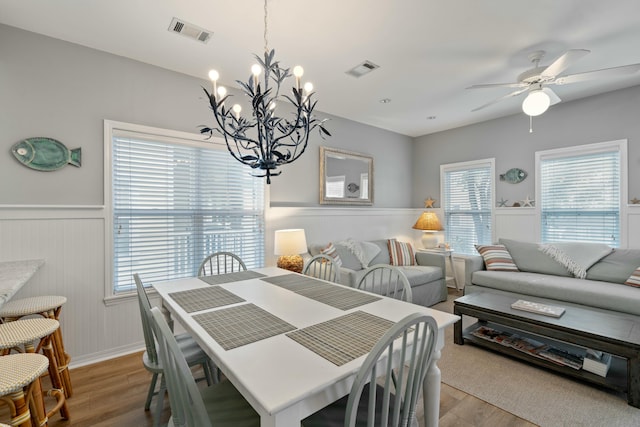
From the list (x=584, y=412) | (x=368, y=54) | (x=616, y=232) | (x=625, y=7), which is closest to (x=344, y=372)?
(x=584, y=412)

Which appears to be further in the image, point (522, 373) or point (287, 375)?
point (522, 373)

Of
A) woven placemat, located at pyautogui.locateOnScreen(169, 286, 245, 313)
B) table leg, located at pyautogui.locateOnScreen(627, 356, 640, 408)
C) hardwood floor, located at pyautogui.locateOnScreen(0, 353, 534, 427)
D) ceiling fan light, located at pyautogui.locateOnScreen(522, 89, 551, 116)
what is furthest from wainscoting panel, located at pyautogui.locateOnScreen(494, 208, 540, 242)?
woven placemat, located at pyautogui.locateOnScreen(169, 286, 245, 313)

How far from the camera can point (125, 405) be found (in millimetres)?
2008

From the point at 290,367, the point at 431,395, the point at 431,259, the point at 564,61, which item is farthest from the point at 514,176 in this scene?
the point at 290,367

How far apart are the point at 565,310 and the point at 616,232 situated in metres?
1.76

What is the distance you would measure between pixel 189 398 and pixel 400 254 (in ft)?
Result: 12.1

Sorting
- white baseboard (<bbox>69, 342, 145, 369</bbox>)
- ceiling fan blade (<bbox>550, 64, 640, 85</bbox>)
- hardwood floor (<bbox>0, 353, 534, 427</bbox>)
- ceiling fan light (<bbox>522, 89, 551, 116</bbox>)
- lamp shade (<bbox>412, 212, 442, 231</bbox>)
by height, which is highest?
ceiling fan blade (<bbox>550, 64, 640, 85</bbox>)

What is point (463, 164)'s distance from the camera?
4.87m

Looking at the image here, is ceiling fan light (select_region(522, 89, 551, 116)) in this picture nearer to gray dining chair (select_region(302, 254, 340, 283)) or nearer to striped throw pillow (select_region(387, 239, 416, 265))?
gray dining chair (select_region(302, 254, 340, 283))

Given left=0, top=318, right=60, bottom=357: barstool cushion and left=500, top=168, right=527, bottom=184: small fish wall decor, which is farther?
left=500, top=168, right=527, bottom=184: small fish wall decor

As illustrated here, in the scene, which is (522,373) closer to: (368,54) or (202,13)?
(368,54)

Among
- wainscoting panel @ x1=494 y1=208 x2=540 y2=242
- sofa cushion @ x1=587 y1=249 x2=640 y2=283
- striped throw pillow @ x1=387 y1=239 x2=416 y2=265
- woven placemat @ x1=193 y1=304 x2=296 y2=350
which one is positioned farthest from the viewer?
striped throw pillow @ x1=387 y1=239 x2=416 y2=265

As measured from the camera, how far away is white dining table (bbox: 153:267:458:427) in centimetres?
87

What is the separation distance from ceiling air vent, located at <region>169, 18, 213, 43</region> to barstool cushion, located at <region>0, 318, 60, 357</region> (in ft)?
6.94
